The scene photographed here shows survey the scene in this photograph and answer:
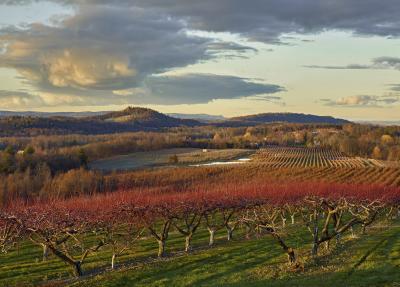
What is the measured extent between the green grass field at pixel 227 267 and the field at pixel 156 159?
299ft

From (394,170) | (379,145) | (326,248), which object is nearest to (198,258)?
(326,248)

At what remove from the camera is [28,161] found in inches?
4259

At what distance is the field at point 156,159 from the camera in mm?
129012

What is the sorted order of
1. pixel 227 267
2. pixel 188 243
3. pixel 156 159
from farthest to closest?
pixel 156 159
pixel 188 243
pixel 227 267

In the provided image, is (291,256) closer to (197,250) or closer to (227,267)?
(227,267)

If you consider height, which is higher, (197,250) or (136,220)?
(136,220)

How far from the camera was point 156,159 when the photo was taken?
141 meters

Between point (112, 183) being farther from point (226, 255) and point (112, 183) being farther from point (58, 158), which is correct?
point (226, 255)

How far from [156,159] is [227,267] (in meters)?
116

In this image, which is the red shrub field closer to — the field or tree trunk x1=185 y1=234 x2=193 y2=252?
tree trunk x1=185 y1=234 x2=193 y2=252

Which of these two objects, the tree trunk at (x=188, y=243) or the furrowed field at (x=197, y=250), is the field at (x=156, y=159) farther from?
the tree trunk at (x=188, y=243)

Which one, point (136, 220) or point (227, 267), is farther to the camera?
point (136, 220)

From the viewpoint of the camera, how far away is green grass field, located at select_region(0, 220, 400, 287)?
→ 2264cm

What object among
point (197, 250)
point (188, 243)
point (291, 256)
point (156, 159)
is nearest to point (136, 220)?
point (188, 243)
